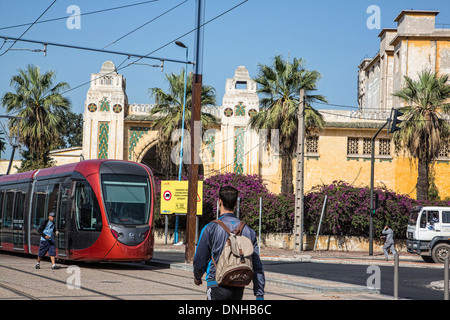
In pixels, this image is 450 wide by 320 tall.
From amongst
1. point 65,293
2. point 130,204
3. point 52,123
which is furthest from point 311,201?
point 65,293

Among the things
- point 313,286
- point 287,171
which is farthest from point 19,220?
point 287,171

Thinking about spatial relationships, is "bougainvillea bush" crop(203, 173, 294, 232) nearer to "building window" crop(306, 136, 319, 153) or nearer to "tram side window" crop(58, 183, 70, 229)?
"building window" crop(306, 136, 319, 153)

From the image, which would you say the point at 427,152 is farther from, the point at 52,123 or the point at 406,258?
A: the point at 52,123

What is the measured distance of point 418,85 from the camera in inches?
1510

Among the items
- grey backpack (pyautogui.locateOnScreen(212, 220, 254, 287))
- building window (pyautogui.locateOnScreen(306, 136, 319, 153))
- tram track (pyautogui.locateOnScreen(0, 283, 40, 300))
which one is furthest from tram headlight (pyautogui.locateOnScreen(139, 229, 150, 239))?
building window (pyautogui.locateOnScreen(306, 136, 319, 153))

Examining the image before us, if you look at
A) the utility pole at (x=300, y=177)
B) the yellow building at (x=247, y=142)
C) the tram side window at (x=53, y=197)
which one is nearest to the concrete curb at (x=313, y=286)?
the tram side window at (x=53, y=197)

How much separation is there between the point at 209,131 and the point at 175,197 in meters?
10.6

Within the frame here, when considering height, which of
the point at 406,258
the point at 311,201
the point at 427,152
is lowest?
the point at 406,258

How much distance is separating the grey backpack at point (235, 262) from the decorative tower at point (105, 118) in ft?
128

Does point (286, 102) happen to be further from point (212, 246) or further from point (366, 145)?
point (212, 246)

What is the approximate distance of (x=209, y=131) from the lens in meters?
45.7

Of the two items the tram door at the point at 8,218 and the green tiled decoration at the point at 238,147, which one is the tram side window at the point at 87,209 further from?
the green tiled decoration at the point at 238,147

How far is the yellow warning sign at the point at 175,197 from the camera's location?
35625 mm

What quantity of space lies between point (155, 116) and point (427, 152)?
1764 centimetres
